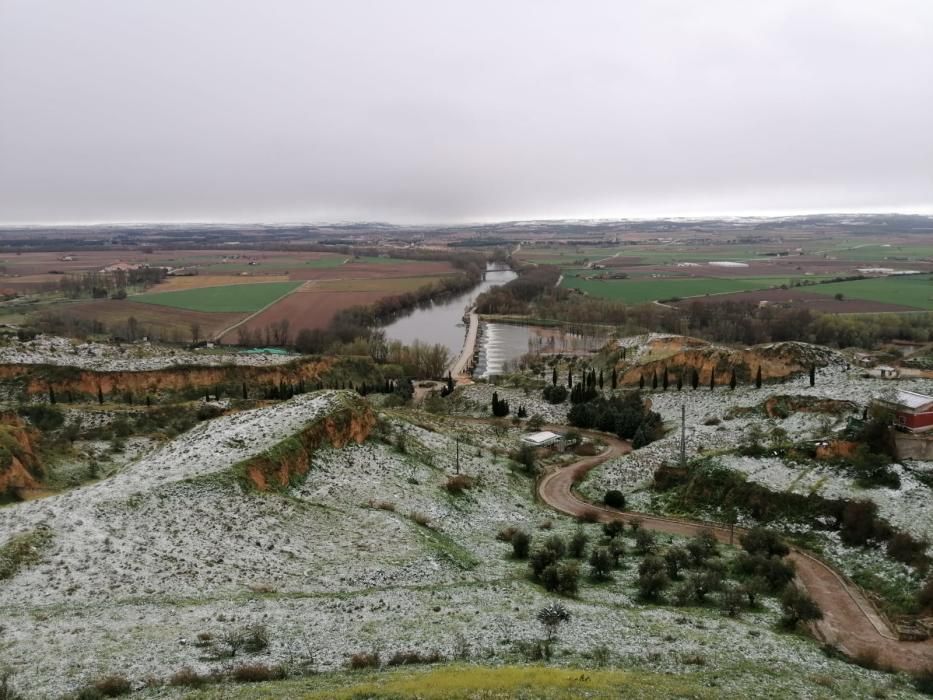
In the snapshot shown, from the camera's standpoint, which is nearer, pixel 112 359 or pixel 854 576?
pixel 854 576

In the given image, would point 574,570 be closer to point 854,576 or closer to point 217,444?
point 854,576

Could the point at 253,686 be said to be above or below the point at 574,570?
above

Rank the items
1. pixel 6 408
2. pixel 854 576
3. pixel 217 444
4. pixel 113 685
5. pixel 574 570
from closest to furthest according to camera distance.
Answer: pixel 113 685 < pixel 574 570 < pixel 854 576 < pixel 217 444 < pixel 6 408

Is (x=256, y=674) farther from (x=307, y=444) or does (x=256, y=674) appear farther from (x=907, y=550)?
(x=907, y=550)

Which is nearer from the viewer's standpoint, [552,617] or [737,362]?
[552,617]

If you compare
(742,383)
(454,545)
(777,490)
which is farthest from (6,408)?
(742,383)

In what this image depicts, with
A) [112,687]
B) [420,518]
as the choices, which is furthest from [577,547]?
[112,687]

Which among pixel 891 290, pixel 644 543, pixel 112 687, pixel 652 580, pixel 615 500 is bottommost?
pixel 615 500

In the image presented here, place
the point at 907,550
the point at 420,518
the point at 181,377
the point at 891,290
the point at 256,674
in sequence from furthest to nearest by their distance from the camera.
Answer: the point at 891,290
the point at 181,377
the point at 420,518
the point at 907,550
the point at 256,674
